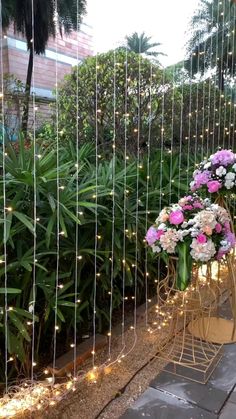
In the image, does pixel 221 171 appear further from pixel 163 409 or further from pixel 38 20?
pixel 38 20

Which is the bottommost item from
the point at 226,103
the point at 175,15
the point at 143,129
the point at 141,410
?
the point at 141,410

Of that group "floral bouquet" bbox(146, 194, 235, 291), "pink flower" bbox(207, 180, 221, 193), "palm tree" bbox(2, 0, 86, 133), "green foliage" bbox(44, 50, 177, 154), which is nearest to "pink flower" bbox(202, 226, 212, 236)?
"floral bouquet" bbox(146, 194, 235, 291)

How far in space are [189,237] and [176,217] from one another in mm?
113

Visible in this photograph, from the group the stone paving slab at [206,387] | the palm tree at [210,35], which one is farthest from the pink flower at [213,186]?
the palm tree at [210,35]

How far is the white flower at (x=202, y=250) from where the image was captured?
166cm

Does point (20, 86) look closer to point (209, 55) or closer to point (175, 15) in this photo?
point (175, 15)

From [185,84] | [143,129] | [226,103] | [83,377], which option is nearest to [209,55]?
[185,84]

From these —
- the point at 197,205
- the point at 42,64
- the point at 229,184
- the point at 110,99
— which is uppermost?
the point at 42,64

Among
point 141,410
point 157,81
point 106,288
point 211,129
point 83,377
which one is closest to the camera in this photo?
point 141,410

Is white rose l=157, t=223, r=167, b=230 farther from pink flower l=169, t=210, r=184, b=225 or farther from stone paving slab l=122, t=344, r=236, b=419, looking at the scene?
stone paving slab l=122, t=344, r=236, b=419

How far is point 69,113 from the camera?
3691mm

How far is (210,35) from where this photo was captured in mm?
3791

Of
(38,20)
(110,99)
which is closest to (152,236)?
(110,99)

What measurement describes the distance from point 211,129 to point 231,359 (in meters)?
2.93
